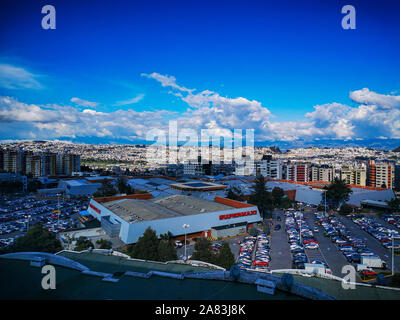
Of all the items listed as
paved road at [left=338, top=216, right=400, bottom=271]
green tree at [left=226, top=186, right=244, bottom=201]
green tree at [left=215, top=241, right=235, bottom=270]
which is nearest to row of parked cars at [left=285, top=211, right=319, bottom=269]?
paved road at [left=338, top=216, right=400, bottom=271]

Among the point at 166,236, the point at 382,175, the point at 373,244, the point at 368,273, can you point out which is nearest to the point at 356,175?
the point at 382,175

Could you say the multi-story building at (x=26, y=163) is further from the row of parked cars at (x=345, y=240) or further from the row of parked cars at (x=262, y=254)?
the row of parked cars at (x=345, y=240)

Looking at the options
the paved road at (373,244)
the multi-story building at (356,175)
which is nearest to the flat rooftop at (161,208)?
the paved road at (373,244)

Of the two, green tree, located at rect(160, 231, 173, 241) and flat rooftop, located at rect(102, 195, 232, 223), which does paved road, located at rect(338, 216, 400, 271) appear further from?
green tree, located at rect(160, 231, 173, 241)
